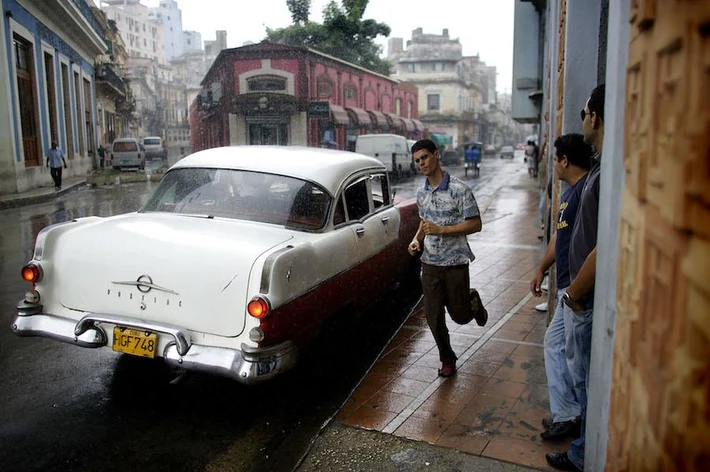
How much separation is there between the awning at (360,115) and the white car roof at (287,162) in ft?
110

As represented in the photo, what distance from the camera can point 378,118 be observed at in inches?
1710

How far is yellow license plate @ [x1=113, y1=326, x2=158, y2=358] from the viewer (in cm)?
380

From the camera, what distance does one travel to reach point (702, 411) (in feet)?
2.09

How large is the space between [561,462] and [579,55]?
2.62 meters

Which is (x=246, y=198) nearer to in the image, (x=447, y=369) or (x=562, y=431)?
(x=447, y=369)

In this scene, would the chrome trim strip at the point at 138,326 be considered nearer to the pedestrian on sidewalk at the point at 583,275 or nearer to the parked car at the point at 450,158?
the pedestrian on sidewalk at the point at 583,275

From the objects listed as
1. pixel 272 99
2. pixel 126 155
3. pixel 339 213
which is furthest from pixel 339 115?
pixel 339 213

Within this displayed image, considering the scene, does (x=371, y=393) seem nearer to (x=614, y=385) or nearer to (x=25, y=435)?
(x=25, y=435)

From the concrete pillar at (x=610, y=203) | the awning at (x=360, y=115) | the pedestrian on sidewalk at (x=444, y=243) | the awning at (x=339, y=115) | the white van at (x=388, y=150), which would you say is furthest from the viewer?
the awning at (x=360, y=115)

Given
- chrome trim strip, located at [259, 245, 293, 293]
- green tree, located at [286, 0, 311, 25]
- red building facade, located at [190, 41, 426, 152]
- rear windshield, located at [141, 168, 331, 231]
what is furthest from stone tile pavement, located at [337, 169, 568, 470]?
green tree, located at [286, 0, 311, 25]

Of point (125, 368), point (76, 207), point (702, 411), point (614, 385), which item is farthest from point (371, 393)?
point (76, 207)

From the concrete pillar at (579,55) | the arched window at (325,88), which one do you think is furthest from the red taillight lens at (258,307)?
the arched window at (325,88)

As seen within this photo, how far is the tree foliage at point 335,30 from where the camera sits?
43.9 meters

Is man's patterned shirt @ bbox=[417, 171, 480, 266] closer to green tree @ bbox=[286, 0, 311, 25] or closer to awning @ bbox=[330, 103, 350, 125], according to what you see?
awning @ bbox=[330, 103, 350, 125]
